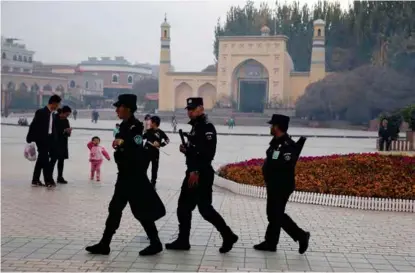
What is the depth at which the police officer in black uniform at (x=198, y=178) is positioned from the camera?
17.9 feet

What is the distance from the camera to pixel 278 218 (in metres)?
5.61

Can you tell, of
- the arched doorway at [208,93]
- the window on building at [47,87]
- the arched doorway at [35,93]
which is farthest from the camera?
the window on building at [47,87]

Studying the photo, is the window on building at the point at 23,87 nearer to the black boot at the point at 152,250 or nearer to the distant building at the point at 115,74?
the distant building at the point at 115,74

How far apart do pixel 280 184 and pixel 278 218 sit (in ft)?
1.16

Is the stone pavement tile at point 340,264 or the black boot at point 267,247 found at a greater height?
the black boot at point 267,247

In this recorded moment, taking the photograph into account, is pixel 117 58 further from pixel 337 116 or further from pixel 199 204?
pixel 199 204

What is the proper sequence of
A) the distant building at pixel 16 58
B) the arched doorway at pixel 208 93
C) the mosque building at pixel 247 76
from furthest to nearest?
the distant building at pixel 16 58, the arched doorway at pixel 208 93, the mosque building at pixel 247 76

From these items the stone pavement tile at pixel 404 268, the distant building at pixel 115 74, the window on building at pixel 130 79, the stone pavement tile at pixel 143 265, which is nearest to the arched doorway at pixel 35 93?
the distant building at pixel 115 74

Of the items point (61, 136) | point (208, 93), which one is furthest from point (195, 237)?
point (208, 93)

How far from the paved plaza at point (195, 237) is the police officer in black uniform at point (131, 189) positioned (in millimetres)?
183

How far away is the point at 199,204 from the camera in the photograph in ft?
18.3

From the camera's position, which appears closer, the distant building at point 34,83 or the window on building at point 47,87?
the distant building at point 34,83

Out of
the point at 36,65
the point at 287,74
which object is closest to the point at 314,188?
the point at 287,74

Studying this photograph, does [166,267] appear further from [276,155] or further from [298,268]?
[276,155]
